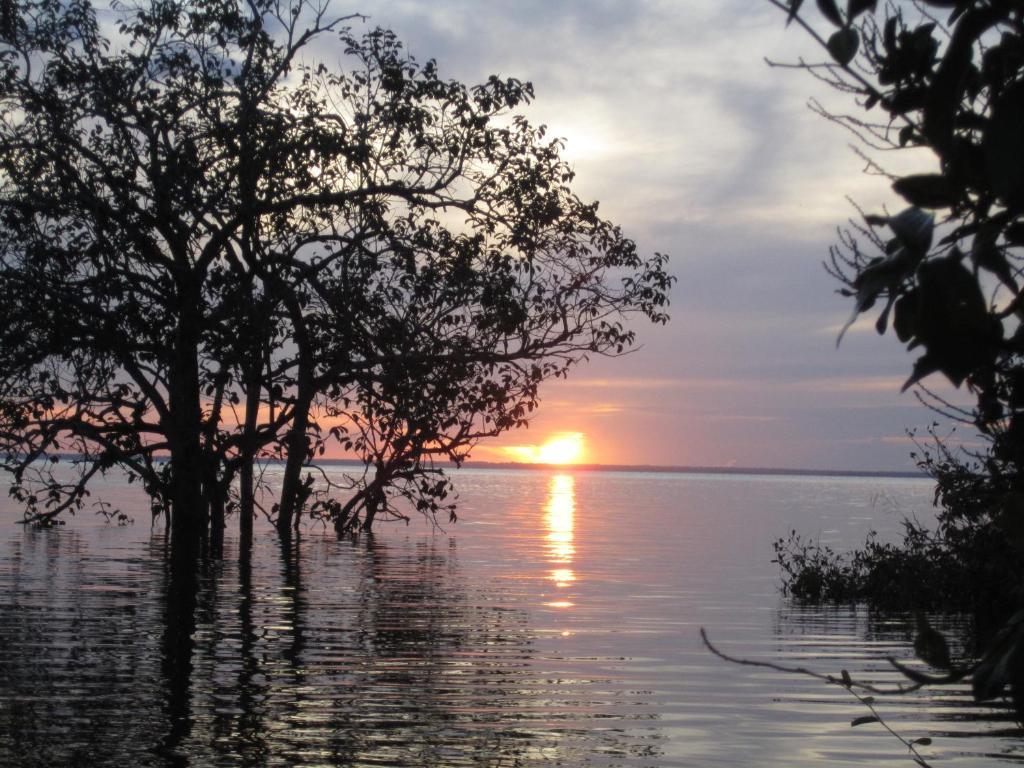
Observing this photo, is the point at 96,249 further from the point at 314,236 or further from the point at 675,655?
the point at 675,655

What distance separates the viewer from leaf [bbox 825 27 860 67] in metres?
2.31

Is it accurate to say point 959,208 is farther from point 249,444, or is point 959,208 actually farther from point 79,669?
point 249,444

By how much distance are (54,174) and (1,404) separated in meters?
4.21

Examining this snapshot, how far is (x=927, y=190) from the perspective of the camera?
6.61 feet

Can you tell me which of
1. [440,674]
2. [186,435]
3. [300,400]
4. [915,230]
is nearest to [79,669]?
[440,674]

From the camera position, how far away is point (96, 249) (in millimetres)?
19938

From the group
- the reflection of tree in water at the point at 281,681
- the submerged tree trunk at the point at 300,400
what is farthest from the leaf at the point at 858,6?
the submerged tree trunk at the point at 300,400

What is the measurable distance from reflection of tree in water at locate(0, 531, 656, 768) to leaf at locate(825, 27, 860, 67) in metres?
8.18

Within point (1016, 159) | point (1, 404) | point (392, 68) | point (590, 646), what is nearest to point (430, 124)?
point (392, 68)

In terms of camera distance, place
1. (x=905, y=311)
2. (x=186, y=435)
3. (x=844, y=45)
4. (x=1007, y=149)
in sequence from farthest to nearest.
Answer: (x=186, y=435) < (x=844, y=45) < (x=905, y=311) < (x=1007, y=149)

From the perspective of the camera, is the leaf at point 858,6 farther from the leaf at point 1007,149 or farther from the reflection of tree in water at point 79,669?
the reflection of tree in water at point 79,669

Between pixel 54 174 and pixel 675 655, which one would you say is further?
pixel 54 174

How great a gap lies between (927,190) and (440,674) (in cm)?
1257

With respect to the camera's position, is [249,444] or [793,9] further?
[249,444]
